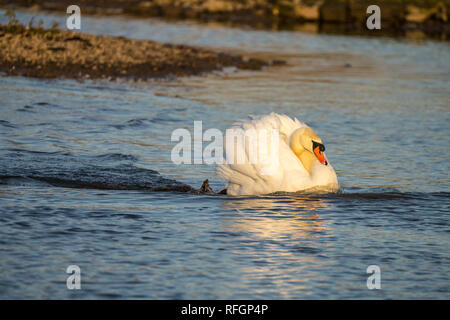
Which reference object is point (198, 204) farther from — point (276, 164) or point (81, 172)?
point (81, 172)

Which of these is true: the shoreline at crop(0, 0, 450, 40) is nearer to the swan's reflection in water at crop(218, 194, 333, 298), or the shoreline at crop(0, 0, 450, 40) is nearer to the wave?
the wave

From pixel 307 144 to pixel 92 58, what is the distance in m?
12.7

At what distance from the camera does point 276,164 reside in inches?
379

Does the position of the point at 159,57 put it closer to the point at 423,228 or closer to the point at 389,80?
the point at 389,80

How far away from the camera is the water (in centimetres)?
720

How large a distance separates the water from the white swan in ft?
0.74

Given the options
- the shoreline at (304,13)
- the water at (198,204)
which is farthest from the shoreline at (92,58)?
the shoreline at (304,13)

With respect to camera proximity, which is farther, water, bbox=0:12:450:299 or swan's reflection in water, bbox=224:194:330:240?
swan's reflection in water, bbox=224:194:330:240
